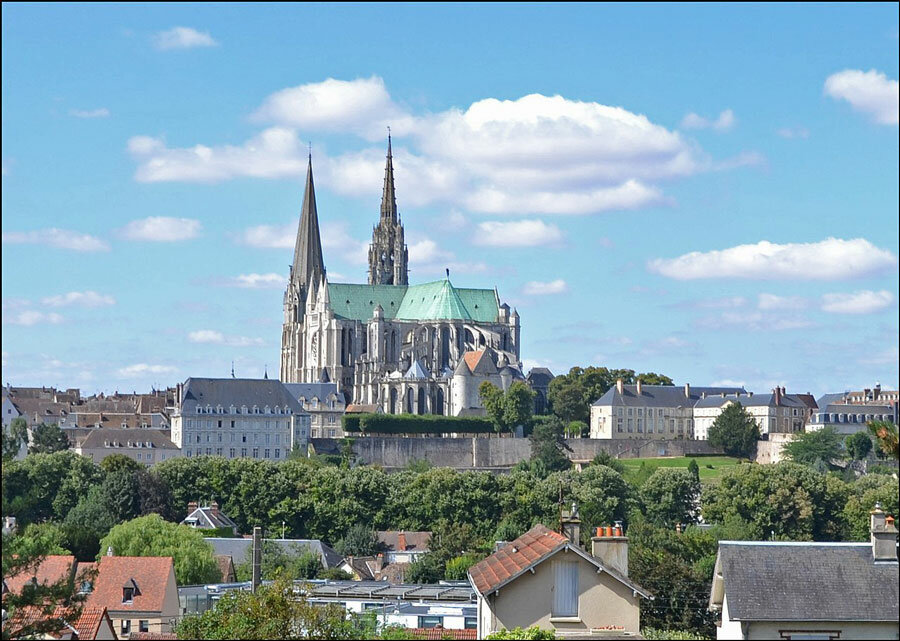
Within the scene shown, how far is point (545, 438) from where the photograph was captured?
129375mm

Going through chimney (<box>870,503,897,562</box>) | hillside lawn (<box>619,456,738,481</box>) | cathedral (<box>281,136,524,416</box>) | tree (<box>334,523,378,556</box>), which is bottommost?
tree (<box>334,523,378,556</box>)

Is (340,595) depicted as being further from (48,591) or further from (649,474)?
(649,474)

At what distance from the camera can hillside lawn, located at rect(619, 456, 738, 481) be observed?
122 metres

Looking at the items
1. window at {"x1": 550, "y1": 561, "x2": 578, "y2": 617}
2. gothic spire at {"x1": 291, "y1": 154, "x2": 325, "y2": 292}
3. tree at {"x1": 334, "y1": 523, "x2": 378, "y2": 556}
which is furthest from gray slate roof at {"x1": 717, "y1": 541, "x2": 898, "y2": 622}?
gothic spire at {"x1": 291, "y1": 154, "x2": 325, "y2": 292}

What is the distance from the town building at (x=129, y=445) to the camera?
390 feet

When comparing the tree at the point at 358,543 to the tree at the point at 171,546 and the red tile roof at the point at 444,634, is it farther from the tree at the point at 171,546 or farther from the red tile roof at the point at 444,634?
the red tile roof at the point at 444,634

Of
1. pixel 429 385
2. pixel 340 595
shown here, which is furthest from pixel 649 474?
pixel 340 595

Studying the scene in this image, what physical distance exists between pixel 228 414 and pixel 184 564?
236ft

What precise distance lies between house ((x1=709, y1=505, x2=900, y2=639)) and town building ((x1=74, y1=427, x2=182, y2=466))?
99.8m

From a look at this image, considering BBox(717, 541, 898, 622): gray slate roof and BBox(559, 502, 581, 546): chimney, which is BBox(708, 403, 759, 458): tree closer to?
BBox(559, 502, 581, 546): chimney

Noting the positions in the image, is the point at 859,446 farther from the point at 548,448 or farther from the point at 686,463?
the point at 548,448

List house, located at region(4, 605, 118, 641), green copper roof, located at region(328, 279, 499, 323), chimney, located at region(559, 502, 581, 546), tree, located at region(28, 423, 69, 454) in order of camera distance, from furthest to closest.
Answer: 1. green copper roof, located at region(328, 279, 499, 323)
2. tree, located at region(28, 423, 69, 454)
3. chimney, located at region(559, 502, 581, 546)
4. house, located at region(4, 605, 118, 641)

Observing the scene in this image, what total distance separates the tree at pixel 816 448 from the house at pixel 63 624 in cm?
9872

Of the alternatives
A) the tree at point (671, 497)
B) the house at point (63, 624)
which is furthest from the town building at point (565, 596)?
the tree at point (671, 497)
